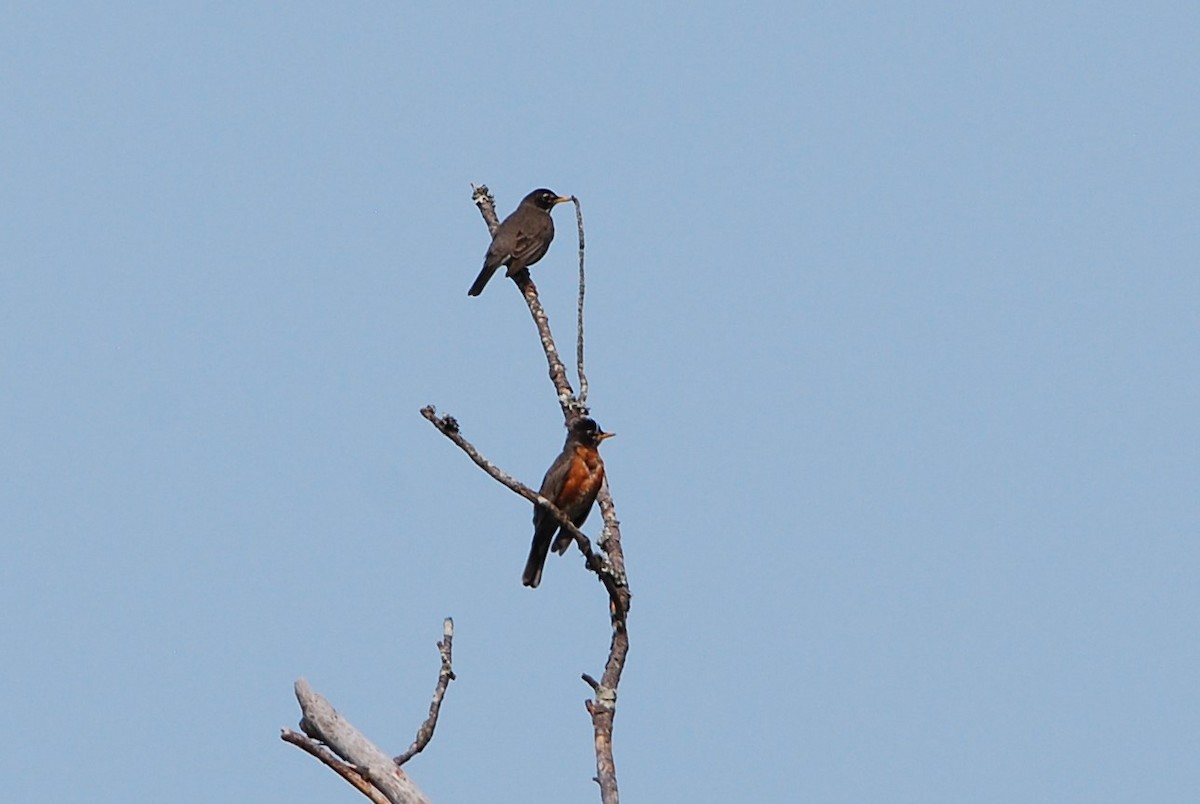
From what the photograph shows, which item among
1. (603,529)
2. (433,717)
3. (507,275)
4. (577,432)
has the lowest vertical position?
(433,717)

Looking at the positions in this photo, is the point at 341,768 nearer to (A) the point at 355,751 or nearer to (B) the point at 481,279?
(A) the point at 355,751

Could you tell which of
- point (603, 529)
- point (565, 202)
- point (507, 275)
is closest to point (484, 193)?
point (507, 275)

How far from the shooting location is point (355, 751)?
6.18 m

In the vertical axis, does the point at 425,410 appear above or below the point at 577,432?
below

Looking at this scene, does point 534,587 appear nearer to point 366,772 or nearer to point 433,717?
point 433,717

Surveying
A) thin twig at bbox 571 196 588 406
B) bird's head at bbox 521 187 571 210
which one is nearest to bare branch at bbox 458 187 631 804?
thin twig at bbox 571 196 588 406

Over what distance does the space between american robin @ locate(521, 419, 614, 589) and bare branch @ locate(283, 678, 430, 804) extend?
2342 millimetres

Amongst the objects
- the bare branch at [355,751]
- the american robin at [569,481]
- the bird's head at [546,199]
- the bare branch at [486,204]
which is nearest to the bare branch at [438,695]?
the bare branch at [355,751]

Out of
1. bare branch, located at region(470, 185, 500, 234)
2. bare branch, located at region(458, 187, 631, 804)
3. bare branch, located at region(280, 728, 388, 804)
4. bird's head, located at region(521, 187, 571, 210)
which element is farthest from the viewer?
bird's head, located at region(521, 187, 571, 210)

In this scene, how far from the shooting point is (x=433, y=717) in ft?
22.0

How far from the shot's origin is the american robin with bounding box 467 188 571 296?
466 inches

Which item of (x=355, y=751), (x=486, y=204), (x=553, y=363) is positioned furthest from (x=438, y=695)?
(x=486, y=204)

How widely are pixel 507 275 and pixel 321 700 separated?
590cm

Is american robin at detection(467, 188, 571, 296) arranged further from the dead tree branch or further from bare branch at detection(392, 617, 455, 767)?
bare branch at detection(392, 617, 455, 767)
